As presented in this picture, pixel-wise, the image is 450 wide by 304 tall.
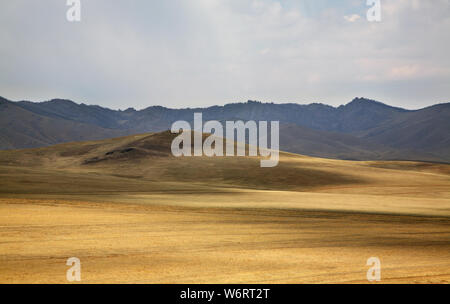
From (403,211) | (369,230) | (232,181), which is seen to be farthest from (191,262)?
(232,181)

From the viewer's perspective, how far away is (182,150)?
8281 centimetres

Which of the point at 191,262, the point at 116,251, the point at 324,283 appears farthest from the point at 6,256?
the point at 324,283

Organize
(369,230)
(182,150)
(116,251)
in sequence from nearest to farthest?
(116,251), (369,230), (182,150)

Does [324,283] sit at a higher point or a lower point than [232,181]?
lower

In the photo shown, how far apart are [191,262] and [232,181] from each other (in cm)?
4284

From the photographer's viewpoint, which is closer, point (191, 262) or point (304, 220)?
point (191, 262)

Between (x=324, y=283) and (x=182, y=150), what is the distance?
73.3m

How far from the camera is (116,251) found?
43.4ft
